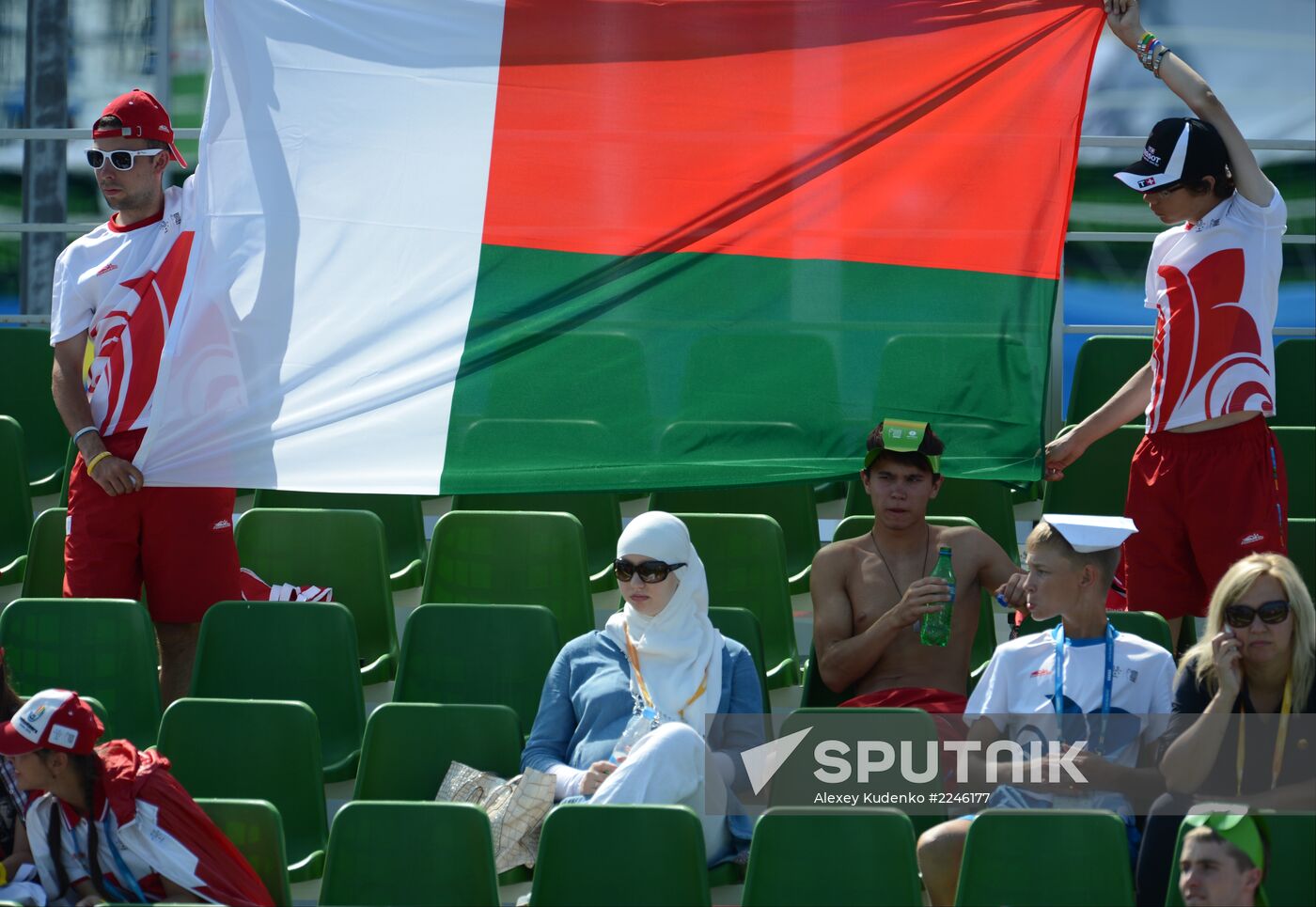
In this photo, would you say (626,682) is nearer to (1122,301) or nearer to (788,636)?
(788,636)

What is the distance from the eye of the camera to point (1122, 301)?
909 centimetres

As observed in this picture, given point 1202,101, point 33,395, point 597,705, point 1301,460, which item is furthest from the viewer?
point 33,395

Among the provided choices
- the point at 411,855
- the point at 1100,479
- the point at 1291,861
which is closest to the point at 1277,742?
the point at 1291,861

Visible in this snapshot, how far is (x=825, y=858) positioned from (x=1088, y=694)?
2.44 feet

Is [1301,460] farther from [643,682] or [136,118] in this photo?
[136,118]

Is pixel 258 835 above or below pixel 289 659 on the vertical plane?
below

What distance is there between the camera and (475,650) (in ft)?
15.5

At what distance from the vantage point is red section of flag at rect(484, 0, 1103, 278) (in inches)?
187

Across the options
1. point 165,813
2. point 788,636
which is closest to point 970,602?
point 788,636

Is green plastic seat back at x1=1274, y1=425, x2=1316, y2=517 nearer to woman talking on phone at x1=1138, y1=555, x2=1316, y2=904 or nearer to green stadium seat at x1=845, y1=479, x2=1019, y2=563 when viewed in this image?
green stadium seat at x1=845, y1=479, x2=1019, y2=563

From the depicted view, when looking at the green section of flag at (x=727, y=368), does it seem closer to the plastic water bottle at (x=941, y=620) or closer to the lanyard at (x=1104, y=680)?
the plastic water bottle at (x=941, y=620)

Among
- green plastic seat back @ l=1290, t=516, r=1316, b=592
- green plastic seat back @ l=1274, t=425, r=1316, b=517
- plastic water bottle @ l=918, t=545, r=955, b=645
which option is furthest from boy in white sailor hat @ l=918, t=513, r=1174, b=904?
green plastic seat back @ l=1274, t=425, r=1316, b=517

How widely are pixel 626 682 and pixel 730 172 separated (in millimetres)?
1373

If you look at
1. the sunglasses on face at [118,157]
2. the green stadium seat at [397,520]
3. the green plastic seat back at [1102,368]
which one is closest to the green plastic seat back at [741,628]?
the green stadium seat at [397,520]
